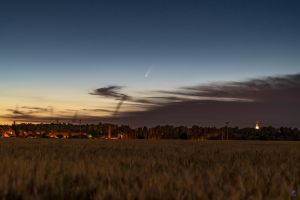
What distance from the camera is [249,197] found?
5949 mm

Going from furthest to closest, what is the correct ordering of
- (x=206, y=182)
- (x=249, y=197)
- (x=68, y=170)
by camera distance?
(x=68, y=170) → (x=206, y=182) → (x=249, y=197)

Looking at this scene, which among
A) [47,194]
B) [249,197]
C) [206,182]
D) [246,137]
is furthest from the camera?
[246,137]

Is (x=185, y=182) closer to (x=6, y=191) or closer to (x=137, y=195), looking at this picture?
(x=137, y=195)

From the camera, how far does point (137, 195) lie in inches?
243

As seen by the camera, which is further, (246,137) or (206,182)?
(246,137)

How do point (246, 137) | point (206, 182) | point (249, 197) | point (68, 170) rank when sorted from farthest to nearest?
point (246, 137)
point (68, 170)
point (206, 182)
point (249, 197)

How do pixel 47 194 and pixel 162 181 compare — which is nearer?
pixel 47 194

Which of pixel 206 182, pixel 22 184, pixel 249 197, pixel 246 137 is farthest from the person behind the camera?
pixel 246 137

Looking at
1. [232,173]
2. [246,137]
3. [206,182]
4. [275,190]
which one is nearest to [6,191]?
[206,182]

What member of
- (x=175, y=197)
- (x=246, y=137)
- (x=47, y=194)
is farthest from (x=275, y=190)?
(x=246, y=137)

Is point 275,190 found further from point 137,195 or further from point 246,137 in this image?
point 246,137

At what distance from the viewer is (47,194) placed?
6434 mm

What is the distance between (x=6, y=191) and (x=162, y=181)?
2241mm

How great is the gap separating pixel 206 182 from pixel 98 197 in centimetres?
220
